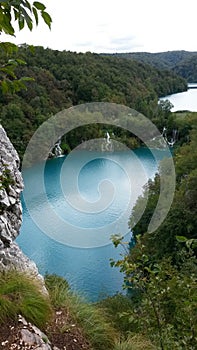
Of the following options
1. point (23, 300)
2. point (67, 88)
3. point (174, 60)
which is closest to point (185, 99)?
point (67, 88)

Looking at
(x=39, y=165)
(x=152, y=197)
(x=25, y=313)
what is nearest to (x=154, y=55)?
(x=39, y=165)

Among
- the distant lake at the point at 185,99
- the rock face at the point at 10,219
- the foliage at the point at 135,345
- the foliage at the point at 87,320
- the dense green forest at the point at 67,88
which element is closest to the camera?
the foliage at the point at 135,345

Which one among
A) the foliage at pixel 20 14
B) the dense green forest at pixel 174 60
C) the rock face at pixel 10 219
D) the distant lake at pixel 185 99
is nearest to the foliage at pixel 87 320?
the rock face at pixel 10 219

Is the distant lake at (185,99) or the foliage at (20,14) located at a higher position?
the distant lake at (185,99)

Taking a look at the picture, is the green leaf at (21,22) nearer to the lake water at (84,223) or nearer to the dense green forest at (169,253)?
the dense green forest at (169,253)

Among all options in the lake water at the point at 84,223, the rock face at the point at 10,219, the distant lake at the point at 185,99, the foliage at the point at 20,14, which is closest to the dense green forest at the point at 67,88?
the distant lake at the point at 185,99

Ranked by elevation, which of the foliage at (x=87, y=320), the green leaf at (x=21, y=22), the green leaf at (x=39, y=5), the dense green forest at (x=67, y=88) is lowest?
the foliage at (x=87, y=320)

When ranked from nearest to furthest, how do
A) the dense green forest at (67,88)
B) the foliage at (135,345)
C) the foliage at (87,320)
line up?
1. the foliage at (135,345)
2. the foliage at (87,320)
3. the dense green forest at (67,88)

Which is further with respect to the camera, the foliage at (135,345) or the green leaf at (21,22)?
the foliage at (135,345)
